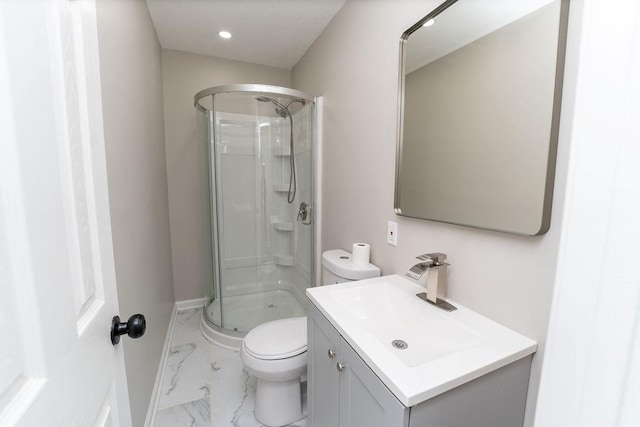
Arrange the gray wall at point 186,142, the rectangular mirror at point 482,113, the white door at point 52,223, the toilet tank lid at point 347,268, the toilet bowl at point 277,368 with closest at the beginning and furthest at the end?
the white door at point 52,223 < the rectangular mirror at point 482,113 < the toilet bowl at point 277,368 < the toilet tank lid at point 347,268 < the gray wall at point 186,142

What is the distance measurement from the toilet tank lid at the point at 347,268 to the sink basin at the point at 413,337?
0.18 meters

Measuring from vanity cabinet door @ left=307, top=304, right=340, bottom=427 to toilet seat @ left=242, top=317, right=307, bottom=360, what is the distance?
25 centimetres

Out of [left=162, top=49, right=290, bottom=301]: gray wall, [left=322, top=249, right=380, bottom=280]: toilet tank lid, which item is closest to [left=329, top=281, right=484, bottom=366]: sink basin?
[left=322, top=249, right=380, bottom=280]: toilet tank lid

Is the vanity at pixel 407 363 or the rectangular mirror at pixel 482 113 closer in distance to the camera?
the vanity at pixel 407 363

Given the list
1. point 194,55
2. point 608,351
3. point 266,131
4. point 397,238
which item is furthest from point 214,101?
point 608,351

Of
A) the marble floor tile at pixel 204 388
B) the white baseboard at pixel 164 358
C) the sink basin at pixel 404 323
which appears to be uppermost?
the sink basin at pixel 404 323

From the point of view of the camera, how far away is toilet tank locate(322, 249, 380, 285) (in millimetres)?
1505

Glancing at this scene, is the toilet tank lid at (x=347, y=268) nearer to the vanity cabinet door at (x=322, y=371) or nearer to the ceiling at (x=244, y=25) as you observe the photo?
the vanity cabinet door at (x=322, y=371)

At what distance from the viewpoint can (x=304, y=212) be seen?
2.38 m

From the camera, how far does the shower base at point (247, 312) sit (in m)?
2.20

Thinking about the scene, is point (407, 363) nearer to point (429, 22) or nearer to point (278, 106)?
point (429, 22)

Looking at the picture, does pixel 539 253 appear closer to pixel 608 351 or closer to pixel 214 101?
pixel 608 351

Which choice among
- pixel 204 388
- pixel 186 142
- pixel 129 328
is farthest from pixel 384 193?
pixel 186 142

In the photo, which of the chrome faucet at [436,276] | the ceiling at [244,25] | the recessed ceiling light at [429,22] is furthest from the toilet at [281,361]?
the ceiling at [244,25]
